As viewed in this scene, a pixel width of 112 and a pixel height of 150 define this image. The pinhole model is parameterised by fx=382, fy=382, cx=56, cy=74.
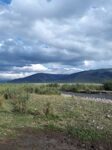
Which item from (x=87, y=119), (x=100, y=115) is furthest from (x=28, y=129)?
(x=100, y=115)

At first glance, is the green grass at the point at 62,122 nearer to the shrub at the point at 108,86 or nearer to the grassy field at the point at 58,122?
Answer: the grassy field at the point at 58,122

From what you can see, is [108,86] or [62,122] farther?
[108,86]

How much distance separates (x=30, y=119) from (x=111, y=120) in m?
3.96

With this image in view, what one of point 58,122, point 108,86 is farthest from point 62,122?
point 108,86

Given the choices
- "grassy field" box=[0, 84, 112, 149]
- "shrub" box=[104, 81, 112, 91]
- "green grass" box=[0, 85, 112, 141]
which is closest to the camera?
"grassy field" box=[0, 84, 112, 149]

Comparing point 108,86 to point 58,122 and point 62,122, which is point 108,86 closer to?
point 62,122

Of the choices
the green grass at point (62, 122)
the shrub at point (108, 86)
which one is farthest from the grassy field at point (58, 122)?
the shrub at point (108, 86)

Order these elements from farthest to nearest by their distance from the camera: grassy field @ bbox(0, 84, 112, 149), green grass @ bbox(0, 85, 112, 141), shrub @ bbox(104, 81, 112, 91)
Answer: shrub @ bbox(104, 81, 112, 91) → green grass @ bbox(0, 85, 112, 141) → grassy field @ bbox(0, 84, 112, 149)

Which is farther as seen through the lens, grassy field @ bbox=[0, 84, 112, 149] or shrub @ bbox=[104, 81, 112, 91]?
shrub @ bbox=[104, 81, 112, 91]

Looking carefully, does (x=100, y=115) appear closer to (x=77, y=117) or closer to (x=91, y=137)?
(x=77, y=117)

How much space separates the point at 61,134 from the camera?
1497 cm

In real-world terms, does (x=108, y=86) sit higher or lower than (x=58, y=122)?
higher

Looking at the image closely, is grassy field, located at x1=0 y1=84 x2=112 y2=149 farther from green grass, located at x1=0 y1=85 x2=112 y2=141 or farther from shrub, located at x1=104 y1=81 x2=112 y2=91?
shrub, located at x1=104 y1=81 x2=112 y2=91

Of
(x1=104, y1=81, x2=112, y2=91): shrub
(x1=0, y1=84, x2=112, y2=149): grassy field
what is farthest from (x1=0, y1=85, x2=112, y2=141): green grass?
(x1=104, y1=81, x2=112, y2=91): shrub
